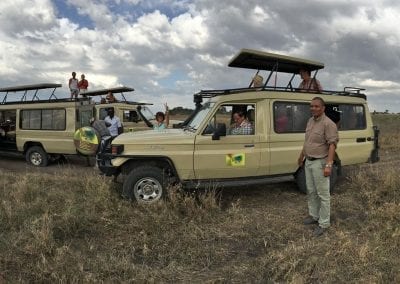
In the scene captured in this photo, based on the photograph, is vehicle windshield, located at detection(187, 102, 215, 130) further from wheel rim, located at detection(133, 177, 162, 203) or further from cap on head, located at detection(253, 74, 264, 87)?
cap on head, located at detection(253, 74, 264, 87)

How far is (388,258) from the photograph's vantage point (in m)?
4.73

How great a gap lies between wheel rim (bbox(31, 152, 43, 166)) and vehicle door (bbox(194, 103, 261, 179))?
6.66m

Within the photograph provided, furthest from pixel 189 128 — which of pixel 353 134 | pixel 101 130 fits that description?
pixel 101 130

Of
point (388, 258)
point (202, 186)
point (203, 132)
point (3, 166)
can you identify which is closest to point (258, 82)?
point (203, 132)

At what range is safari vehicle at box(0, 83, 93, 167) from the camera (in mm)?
11758

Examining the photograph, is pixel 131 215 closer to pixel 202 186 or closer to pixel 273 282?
pixel 202 186

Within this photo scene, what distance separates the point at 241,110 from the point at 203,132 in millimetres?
844

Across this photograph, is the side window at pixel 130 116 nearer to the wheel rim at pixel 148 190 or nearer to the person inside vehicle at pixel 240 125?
the person inside vehicle at pixel 240 125

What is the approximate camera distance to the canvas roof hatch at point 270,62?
7.86 m

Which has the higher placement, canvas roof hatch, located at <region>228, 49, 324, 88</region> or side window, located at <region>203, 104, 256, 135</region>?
canvas roof hatch, located at <region>228, 49, 324, 88</region>

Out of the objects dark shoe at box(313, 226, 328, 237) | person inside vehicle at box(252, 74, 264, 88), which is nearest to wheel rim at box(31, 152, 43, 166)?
person inside vehicle at box(252, 74, 264, 88)

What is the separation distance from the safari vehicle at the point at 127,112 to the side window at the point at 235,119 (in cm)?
577

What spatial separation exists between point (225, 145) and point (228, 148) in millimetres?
71

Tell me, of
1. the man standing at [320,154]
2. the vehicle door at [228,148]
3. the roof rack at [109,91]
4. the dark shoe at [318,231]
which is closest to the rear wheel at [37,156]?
the roof rack at [109,91]
